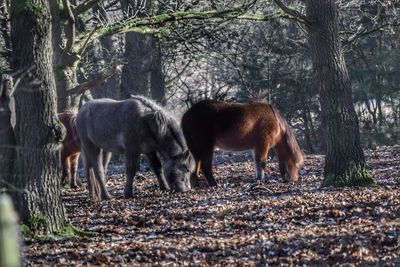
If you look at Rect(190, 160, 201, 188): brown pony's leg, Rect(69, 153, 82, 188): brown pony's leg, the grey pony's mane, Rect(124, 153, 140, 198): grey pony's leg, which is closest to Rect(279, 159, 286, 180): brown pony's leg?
Rect(190, 160, 201, 188): brown pony's leg

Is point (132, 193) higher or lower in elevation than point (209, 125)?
lower

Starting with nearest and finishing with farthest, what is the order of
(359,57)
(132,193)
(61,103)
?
1. (132,193)
2. (61,103)
3. (359,57)

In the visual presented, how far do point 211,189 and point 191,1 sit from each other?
4.63m

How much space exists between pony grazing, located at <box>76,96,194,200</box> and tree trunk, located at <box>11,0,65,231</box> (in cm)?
550

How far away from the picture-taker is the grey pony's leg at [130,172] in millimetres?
13562

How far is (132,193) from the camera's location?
13656 millimetres

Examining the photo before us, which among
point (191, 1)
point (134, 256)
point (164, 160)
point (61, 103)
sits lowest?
point (134, 256)

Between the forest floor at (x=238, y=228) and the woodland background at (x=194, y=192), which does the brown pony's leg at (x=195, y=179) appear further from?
the forest floor at (x=238, y=228)

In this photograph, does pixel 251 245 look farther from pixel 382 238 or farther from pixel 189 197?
pixel 189 197

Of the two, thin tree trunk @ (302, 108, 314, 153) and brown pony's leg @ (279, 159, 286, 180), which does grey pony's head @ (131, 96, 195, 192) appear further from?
thin tree trunk @ (302, 108, 314, 153)

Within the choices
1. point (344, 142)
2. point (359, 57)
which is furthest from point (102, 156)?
point (359, 57)

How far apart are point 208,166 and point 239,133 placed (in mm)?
1009

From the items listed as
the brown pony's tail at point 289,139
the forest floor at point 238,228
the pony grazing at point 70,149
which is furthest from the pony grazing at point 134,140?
the brown pony's tail at point 289,139

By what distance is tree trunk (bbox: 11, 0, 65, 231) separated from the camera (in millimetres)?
7914
